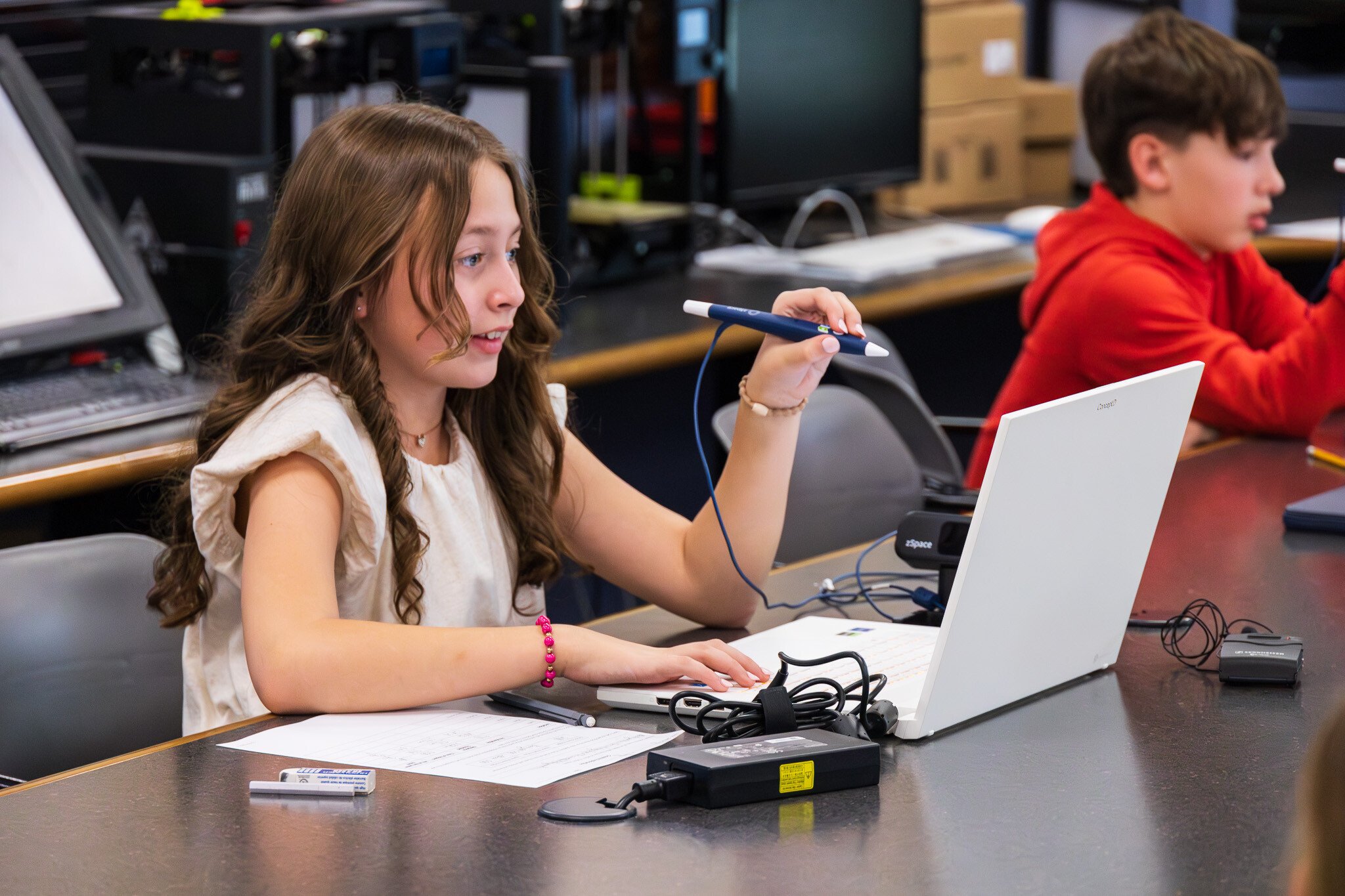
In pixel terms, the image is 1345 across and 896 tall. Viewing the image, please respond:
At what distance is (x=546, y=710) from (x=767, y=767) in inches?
9.6

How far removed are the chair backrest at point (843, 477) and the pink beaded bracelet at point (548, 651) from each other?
766 mm

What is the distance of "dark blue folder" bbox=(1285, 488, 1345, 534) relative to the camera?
1.74m

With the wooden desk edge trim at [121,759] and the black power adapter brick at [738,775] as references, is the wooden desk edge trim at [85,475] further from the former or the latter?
the black power adapter brick at [738,775]

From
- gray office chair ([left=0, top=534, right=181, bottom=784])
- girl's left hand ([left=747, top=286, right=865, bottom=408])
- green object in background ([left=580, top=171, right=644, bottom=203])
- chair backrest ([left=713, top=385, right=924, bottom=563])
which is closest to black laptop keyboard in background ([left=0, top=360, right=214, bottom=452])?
gray office chair ([left=0, top=534, right=181, bottom=784])

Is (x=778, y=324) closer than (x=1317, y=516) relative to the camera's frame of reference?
Yes

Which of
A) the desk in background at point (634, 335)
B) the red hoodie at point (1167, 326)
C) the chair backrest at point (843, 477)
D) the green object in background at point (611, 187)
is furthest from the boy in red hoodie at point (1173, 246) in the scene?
the green object in background at point (611, 187)

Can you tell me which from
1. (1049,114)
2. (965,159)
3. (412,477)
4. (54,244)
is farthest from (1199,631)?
(1049,114)

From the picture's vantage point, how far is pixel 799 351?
56.6 inches

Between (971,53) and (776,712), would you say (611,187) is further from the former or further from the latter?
(776,712)

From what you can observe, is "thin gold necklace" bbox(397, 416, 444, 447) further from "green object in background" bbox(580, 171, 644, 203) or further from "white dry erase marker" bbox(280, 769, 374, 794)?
"green object in background" bbox(580, 171, 644, 203)

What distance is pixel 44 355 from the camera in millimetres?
2287

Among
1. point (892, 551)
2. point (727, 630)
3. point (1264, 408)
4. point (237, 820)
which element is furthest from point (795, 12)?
point (237, 820)

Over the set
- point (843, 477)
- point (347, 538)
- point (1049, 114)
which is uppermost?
point (1049, 114)

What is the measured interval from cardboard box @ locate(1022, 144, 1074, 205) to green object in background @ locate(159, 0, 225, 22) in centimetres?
228
